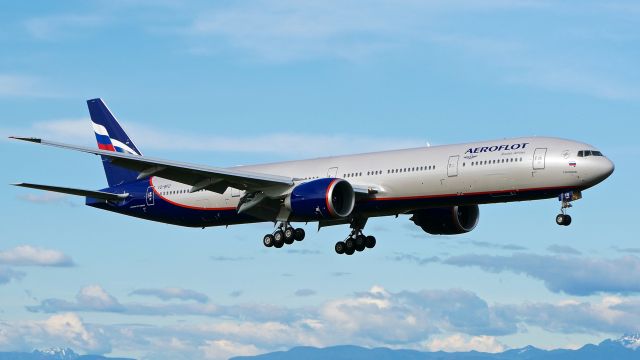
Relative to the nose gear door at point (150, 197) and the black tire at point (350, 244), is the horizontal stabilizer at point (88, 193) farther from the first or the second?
the black tire at point (350, 244)

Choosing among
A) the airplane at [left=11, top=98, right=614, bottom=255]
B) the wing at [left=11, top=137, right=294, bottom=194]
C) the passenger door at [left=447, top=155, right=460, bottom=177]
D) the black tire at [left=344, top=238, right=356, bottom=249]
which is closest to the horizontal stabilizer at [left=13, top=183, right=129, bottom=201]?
the airplane at [left=11, top=98, right=614, bottom=255]

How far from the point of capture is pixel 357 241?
A: 64.8 meters

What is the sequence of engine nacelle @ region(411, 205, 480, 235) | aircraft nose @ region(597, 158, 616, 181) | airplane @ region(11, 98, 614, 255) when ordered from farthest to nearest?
engine nacelle @ region(411, 205, 480, 235)
airplane @ region(11, 98, 614, 255)
aircraft nose @ region(597, 158, 616, 181)

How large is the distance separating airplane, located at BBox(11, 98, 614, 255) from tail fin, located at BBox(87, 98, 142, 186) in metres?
1.48

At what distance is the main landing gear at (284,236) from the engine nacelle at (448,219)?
26.3 feet

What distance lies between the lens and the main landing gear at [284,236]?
200 ft

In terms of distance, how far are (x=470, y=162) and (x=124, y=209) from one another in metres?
23.3

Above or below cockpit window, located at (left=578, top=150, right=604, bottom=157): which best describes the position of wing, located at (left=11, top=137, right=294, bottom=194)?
below

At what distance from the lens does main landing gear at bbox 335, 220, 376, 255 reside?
64.8m

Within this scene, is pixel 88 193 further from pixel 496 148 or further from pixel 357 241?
pixel 496 148

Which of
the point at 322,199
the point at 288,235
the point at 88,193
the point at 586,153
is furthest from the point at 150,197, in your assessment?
the point at 586,153

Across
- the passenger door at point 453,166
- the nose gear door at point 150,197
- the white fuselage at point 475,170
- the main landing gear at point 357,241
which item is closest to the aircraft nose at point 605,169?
the white fuselage at point 475,170

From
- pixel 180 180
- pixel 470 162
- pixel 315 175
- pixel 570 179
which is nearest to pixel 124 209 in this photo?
pixel 180 180

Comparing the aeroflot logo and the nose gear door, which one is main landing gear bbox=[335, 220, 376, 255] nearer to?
the aeroflot logo
